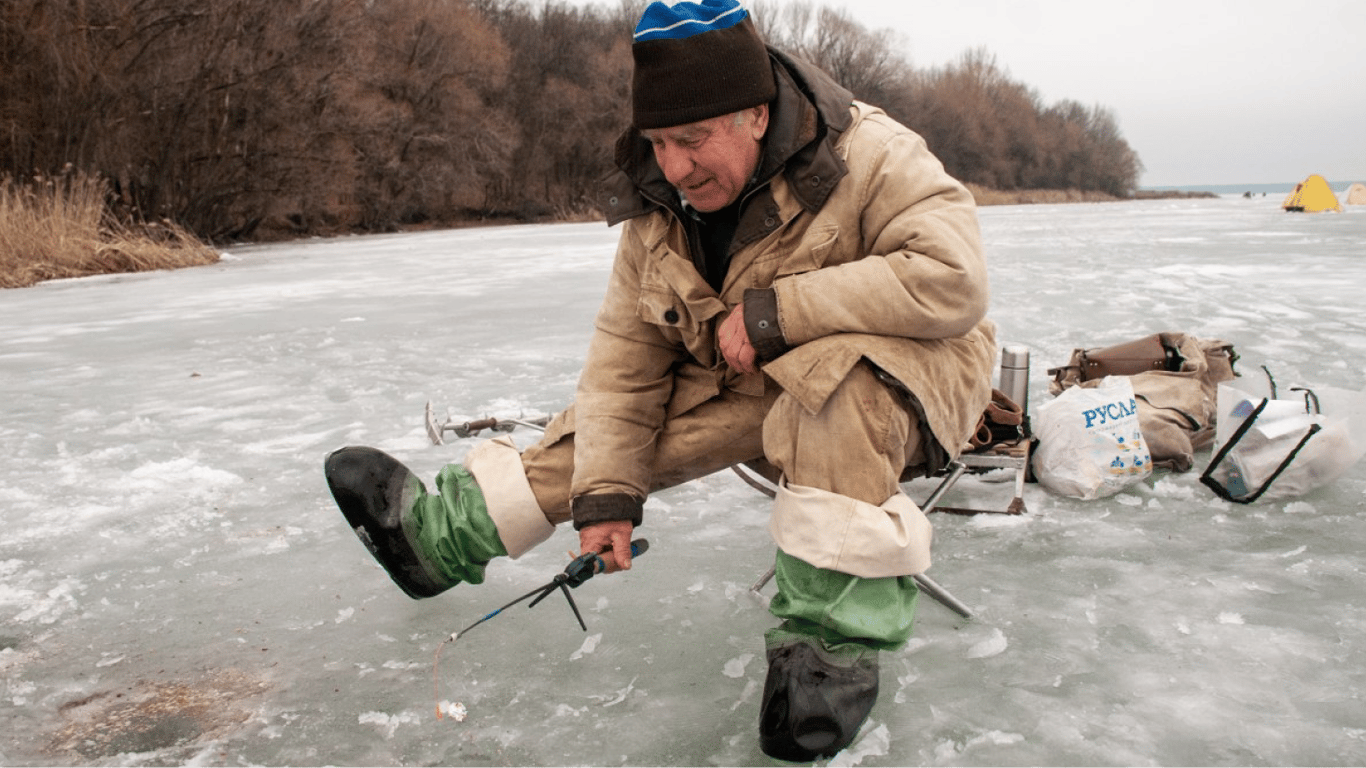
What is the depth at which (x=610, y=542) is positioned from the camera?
194 cm

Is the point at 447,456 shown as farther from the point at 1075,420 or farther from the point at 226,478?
the point at 1075,420

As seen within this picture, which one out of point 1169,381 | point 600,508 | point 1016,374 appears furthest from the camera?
point 1169,381

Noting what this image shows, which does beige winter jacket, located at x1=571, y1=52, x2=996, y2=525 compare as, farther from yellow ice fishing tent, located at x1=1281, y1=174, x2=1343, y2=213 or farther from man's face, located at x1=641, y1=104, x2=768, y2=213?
yellow ice fishing tent, located at x1=1281, y1=174, x2=1343, y2=213

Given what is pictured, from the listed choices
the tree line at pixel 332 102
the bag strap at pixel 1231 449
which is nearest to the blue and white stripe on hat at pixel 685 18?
the bag strap at pixel 1231 449

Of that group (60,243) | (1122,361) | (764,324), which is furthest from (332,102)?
(764,324)

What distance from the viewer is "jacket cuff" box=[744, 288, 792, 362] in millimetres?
1708

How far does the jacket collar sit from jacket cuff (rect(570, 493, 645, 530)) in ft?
1.72

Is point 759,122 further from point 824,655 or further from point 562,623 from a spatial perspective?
point 562,623

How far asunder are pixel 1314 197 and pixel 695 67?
23.8 m

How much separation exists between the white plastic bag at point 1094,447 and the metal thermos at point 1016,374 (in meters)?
0.14

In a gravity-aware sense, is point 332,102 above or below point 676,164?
above

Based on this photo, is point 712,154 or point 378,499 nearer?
point 712,154

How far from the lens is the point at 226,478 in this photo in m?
3.10

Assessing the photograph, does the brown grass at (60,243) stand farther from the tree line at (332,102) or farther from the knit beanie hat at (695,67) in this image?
the knit beanie hat at (695,67)
